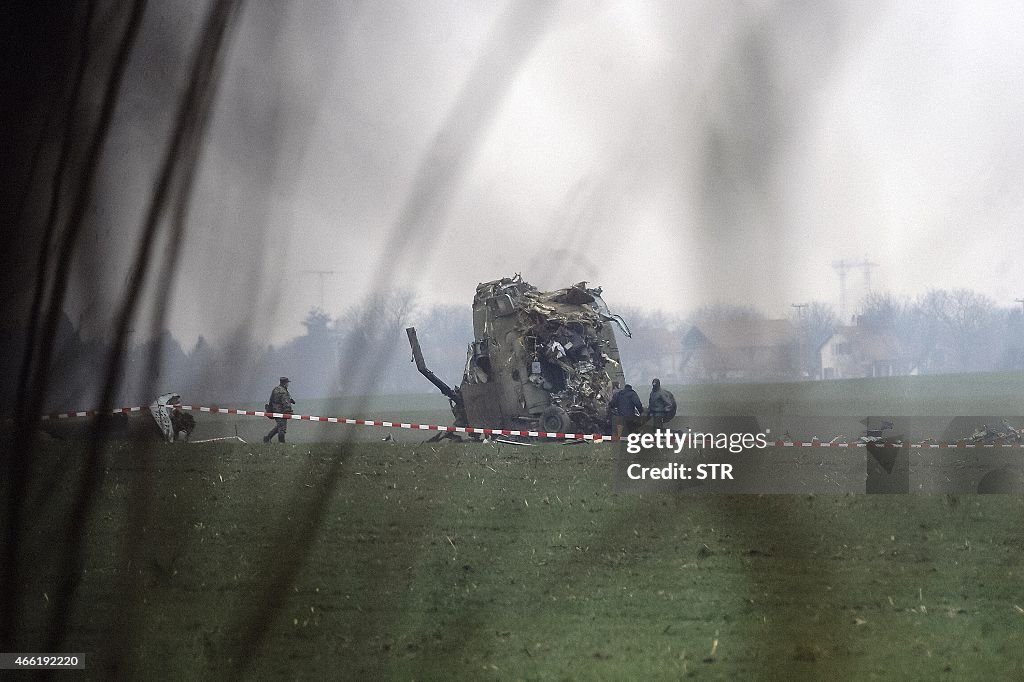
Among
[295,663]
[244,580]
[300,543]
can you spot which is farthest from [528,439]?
[295,663]

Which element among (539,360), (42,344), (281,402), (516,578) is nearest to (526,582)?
(516,578)

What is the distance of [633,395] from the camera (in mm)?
22031

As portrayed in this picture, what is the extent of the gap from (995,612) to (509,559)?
4015mm

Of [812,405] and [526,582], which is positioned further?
[812,405]

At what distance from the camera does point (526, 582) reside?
9.63 meters

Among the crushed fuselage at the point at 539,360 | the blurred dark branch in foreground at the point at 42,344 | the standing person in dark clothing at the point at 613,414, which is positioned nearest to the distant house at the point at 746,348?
the standing person in dark clothing at the point at 613,414

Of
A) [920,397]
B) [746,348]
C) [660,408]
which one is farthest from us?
[920,397]

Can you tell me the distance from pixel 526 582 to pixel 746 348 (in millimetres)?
5270

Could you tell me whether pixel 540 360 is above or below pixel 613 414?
above

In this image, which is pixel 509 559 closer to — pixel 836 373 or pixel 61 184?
pixel 61 184

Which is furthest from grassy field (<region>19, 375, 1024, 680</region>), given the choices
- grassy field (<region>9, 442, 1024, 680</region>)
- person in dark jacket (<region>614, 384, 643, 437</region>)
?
person in dark jacket (<region>614, 384, 643, 437</region>)

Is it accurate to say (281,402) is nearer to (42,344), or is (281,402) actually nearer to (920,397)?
(42,344)

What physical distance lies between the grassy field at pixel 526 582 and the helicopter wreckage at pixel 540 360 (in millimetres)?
7025

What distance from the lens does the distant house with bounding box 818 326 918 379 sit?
651 inches
